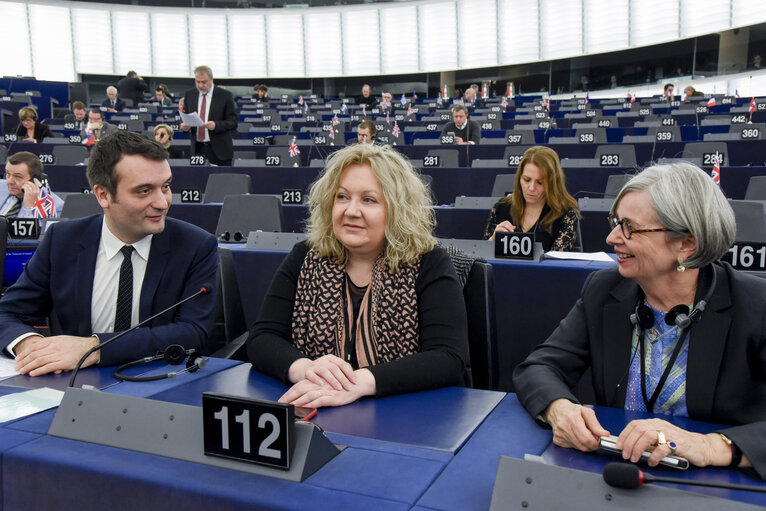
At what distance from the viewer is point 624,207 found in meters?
1.30

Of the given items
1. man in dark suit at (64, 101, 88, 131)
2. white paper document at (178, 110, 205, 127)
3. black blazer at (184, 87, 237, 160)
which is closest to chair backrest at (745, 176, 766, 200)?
black blazer at (184, 87, 237, 160)

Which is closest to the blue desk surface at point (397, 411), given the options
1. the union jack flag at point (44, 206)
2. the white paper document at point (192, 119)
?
the union jack flag at point (44, 206)

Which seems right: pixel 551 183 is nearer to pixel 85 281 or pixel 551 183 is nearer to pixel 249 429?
pixel 85 281

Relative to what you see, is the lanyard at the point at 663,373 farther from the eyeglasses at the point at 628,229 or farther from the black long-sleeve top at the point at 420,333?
the black long-sleeve top at the point at 420,333

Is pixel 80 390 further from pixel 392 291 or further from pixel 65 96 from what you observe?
pixel 65 96

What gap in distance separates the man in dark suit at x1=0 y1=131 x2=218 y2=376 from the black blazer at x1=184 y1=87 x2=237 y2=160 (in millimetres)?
4555

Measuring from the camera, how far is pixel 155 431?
98cm

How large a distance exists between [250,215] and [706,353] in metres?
2.82

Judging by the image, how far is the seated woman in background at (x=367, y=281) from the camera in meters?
1.58

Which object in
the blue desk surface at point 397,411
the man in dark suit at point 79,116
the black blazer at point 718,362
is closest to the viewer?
the blue desk surface at point 397,411

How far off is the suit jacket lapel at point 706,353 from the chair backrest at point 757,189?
3076mm

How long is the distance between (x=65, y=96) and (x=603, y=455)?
59.9 ft

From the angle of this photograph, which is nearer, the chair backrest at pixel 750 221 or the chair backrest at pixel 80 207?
the chair backrest at pixel 750 221

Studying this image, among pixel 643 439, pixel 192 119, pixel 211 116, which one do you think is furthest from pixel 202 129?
pixel 643 439
